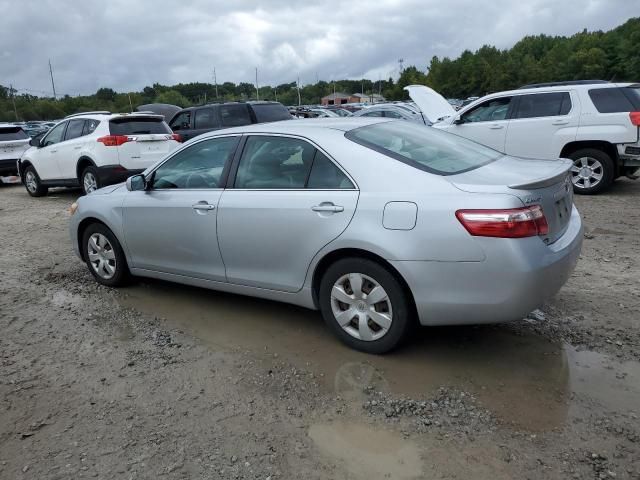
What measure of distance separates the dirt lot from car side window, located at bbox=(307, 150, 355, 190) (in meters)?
1.16

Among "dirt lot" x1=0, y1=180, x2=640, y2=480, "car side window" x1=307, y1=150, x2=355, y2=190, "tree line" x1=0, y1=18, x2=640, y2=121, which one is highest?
"tree line" x1=0, y1=18, x2=640, y2=121

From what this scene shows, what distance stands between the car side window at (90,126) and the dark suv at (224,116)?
228 cm

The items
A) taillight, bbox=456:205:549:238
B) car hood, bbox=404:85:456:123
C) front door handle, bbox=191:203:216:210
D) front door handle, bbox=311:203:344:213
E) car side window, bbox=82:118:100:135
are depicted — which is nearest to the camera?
taillight, bbox=456:205:549:238

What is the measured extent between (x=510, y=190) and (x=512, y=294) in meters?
0.61

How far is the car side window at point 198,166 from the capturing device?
4457 mm

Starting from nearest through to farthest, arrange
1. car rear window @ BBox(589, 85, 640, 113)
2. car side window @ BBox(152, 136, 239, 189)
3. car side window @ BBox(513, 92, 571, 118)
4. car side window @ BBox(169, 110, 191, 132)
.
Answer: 1. car side window @ BBox(152, 136, 239, 189)
2. car rear window @ BBox(589, 85, 640, 113)
3. car side window @ BBox(513, 92, 571, 118)
4. car side window @ BBox(169, 110, 191, 132)

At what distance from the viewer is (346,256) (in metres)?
3.69

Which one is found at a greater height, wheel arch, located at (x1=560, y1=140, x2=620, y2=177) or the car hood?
the car hood

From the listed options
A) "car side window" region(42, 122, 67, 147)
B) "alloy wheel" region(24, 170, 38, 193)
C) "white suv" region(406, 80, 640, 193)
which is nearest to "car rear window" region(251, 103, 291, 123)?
"car side window" region(42, 122, 67, 147)

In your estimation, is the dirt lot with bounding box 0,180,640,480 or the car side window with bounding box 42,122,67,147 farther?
the car side window with bounding box 42,122,67,147

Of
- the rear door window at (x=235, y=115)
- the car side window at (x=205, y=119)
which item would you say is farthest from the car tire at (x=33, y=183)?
the rear door window at (x=235, y=115)

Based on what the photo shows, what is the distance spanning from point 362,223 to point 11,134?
14115 millimetres

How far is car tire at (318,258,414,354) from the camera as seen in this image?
351 centimetres

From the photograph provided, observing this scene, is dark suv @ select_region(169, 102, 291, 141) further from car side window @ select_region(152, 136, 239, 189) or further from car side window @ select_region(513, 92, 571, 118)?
car side window @ select_region(152, 136, 239, 189)
